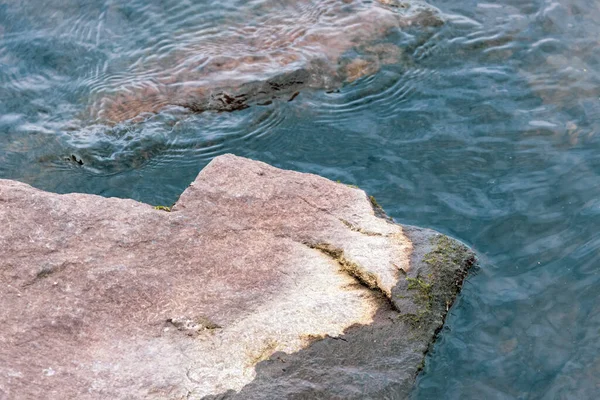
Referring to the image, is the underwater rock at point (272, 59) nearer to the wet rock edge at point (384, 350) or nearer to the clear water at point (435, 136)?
the clear water at point (435, 136)

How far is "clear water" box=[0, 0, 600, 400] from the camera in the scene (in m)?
4.75

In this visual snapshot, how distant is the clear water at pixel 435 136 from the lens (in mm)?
4746

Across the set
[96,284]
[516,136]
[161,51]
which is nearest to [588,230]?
[516,136]

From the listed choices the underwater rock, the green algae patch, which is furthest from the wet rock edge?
the underwater rock

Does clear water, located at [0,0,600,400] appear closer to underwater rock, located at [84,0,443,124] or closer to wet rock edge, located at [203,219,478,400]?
underwater rock, located at [84,0,443,124]

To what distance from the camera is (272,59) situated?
738cm

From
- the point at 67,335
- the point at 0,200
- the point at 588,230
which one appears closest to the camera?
the point at 67,335

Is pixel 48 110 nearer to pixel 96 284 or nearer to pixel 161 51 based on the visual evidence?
pixel 161 51

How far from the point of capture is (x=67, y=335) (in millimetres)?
3996

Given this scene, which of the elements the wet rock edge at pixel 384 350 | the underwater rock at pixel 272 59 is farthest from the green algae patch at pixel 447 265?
the underwater rock at pixel 272 59

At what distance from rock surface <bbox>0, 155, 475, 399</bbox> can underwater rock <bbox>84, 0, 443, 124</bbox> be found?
7.00 ft

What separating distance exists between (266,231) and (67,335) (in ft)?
4.59

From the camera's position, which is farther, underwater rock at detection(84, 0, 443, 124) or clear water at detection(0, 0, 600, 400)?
underwater rock at detection(84, 0, 443, 124)

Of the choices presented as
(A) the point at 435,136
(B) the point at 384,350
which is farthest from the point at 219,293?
(A) the point at 435,136
